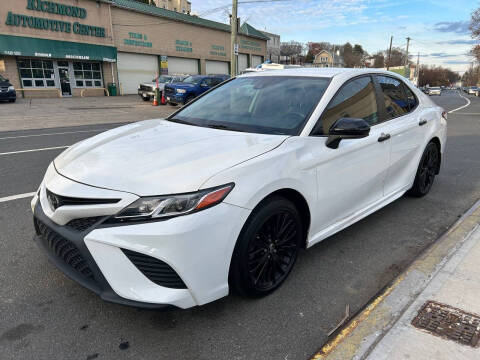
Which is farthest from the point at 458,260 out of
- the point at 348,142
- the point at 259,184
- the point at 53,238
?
the point at 53,238

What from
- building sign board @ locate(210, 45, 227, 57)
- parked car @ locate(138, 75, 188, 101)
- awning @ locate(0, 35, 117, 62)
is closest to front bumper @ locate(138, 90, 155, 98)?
parked car @ locate(138, 75, 188, 101)

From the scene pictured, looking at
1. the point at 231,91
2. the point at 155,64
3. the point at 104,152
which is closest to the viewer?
the point at 104,152

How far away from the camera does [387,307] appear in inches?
97.7

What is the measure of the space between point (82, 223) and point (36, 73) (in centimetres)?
2975

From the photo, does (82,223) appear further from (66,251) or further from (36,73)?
(36,73)

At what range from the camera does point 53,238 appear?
7.72ft

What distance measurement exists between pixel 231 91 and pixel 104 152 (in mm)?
1580

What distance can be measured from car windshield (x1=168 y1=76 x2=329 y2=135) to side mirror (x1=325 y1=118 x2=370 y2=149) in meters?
0.24

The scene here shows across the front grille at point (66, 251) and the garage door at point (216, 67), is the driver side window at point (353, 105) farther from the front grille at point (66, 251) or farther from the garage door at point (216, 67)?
the garage door at point (216, 67)

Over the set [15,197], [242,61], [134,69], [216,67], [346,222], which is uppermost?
[242,61]

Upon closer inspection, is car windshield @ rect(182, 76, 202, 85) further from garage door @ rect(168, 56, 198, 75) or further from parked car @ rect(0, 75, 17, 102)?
garage door @ rect(168, 56, 198, 75)

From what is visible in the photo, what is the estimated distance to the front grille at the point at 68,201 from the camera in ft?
6.97

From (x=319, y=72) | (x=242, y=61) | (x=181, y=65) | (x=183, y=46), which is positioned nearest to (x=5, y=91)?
(x=181, y=65)

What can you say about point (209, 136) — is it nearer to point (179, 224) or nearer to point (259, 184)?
point (259, 184)
